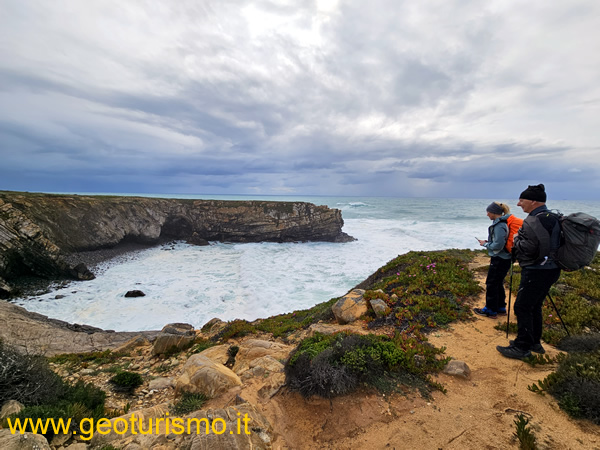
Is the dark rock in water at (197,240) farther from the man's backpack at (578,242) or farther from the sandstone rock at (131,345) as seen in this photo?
the man's backpack at (578,242)

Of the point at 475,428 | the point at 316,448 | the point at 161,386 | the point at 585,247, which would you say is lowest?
the point at 161,386

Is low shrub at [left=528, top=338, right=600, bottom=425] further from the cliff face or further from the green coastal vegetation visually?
the cliff face

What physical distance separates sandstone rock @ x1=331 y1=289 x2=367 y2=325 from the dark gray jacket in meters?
4.67

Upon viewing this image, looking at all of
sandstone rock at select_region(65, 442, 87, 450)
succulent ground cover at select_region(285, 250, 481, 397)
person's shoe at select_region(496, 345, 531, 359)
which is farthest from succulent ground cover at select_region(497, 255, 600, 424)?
sandstone rock at select_region(65, 442, 87, 450)

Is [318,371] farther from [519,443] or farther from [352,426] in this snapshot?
→ [519,443]

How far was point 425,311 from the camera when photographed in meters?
7.49

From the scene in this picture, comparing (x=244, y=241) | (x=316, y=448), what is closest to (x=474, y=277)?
(x=316, y=448)

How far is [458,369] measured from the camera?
4.74 m

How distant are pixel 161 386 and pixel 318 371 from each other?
13.2 feet

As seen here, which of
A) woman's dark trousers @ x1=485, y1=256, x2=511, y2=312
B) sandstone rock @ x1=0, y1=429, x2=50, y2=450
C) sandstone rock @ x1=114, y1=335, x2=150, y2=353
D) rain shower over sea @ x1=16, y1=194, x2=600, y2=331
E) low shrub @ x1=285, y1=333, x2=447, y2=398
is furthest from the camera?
rain shower over sea @ x1=16, y1=194, x2=600, y2=331

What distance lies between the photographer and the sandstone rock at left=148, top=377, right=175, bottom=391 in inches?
224

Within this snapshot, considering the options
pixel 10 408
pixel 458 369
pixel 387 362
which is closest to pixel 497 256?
pixel 458 369

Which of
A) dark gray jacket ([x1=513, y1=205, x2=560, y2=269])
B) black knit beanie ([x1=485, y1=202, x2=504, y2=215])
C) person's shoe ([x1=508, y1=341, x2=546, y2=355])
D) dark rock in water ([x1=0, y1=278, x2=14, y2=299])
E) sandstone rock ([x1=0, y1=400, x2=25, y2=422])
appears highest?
black knit beanie ([x1=485, y1=202, x2=504, y2=215])

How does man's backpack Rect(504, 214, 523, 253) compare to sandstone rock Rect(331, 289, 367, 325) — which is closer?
man's backpack Rect(504, 214, 523, 253)
